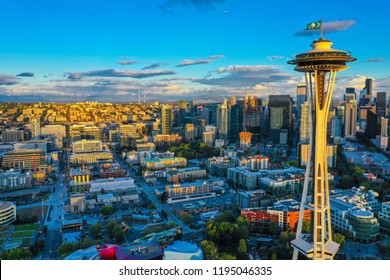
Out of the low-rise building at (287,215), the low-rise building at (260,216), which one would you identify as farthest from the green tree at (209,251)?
the low-rise building at (287,215)

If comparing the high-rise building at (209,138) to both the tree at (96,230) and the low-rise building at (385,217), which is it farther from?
the tree at (96,230)

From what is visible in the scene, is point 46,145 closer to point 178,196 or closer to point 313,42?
point 178,196

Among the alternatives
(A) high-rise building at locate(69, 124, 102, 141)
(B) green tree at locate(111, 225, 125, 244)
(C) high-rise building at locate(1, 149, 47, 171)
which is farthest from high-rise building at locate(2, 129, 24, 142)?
(B) green tree at locate(111, 225, 125, 244)

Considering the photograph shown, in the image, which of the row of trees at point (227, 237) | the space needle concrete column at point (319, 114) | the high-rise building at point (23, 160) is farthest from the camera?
the high-rise building at point (23, 160)

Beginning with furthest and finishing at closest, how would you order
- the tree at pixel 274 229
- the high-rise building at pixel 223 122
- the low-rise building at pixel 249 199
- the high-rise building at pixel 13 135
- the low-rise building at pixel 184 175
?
the high-rise building at pixel 223 122 → the high-rise building at pixel 13 135 → the low-rise building at pixel 184 175 → the low-rise building at pixel 249 199 → the tree at pixel 274 229
